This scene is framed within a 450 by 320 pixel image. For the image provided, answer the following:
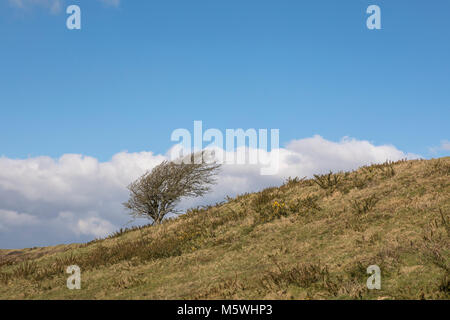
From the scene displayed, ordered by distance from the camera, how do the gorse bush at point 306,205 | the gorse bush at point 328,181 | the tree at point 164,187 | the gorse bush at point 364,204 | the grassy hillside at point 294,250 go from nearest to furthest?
the grassy hillside at point 294,250 → the gorse bush at point 364,204 → the gorse bush at point 306,205 → the gorse bush at point 328,181 → the tree at point 164,187

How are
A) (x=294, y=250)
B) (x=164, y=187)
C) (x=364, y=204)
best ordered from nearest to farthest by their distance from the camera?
(x=294, y=250), (x=364, y=204), (x=164, y=187)

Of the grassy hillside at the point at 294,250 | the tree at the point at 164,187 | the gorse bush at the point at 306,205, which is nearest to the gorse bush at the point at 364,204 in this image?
the grassy hillside at the point at 294,250

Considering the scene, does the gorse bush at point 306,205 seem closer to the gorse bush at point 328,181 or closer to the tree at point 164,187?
the gorse bush at point 328,181

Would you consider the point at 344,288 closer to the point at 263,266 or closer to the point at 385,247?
the point at 385,247

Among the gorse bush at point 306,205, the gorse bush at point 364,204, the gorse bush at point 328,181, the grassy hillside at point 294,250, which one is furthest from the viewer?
the gorse bush at point 328,181

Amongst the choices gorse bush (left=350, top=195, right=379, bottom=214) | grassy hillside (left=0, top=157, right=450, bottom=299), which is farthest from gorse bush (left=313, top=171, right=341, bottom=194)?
gorse bush (left=350, top=195, right=379, bottom=214)

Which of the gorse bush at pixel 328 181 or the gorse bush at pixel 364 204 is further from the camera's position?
the gorse bush at pixel 328 181

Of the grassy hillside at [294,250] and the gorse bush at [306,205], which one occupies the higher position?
the gorse bush at [306,205]

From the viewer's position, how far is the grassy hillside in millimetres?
8953

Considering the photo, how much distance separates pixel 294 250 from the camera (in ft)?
39.4

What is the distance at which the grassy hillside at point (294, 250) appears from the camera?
8.95 m

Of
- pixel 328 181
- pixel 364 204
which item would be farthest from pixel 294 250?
pixel 328 181

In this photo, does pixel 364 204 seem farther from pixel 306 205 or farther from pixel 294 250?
pixel 294 250

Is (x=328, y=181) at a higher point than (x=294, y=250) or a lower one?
higher
